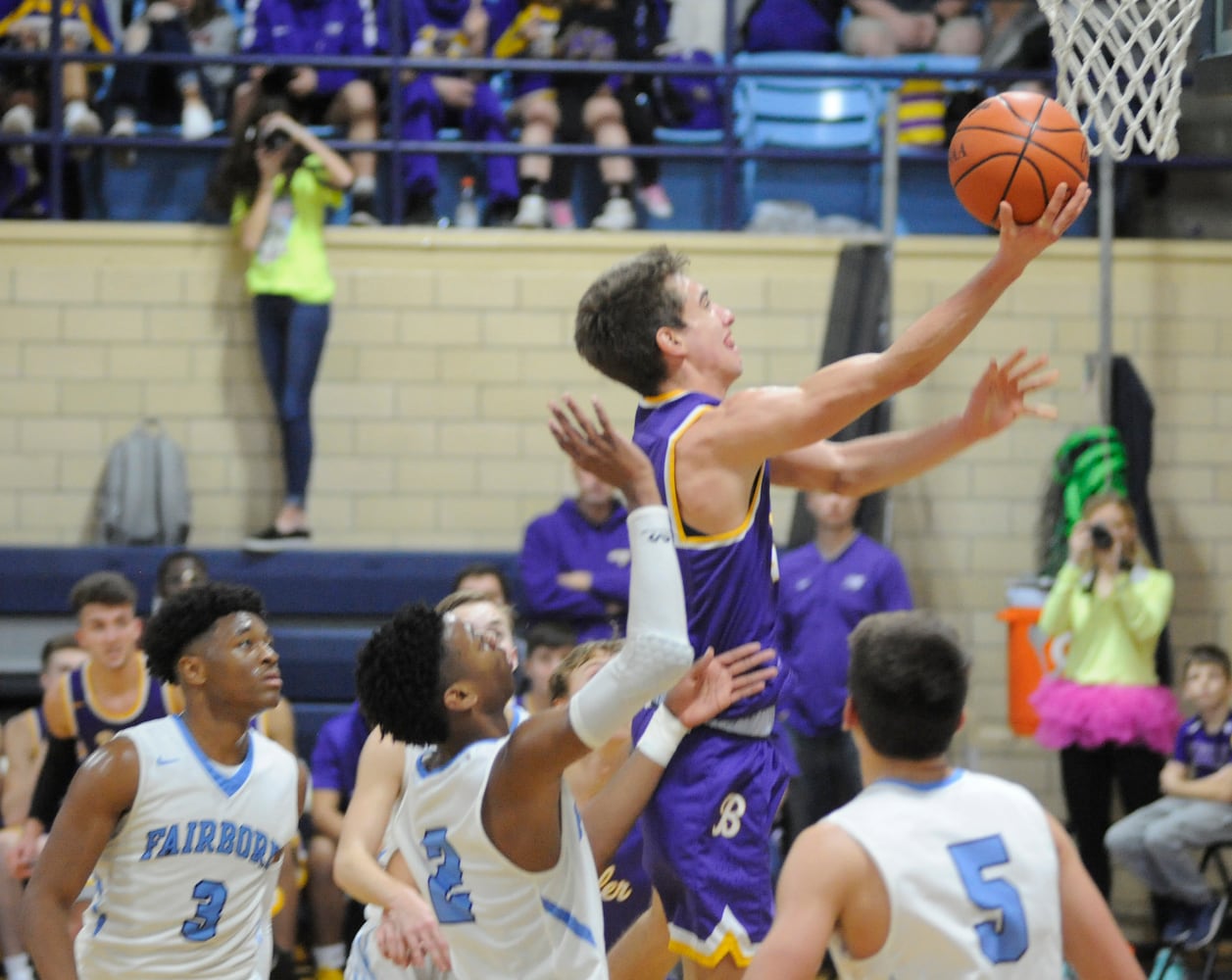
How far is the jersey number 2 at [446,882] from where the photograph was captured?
9.53 ft

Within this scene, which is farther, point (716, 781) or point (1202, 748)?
point (1202, 748)

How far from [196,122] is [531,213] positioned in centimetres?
172

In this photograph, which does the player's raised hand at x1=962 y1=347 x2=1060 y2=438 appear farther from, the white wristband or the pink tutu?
the pink tutu

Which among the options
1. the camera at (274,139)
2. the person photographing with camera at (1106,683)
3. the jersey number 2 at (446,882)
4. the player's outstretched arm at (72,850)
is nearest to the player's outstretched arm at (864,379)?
the jersey number 2 at (446,882)

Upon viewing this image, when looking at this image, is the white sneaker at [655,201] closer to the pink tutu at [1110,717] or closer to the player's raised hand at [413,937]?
the pink tutu at [1110,717]

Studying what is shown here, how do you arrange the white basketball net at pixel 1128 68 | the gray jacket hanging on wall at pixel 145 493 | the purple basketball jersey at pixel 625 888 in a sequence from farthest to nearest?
the gray jacket hanging on wall at pixel 145 493 < the white basketball net at pixel 1128 68 < the purple basketball jersey at pixel 625 888

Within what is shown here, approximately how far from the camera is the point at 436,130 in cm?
852

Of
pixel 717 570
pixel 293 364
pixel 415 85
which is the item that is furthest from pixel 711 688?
pixel 415 85

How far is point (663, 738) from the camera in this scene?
3.27m

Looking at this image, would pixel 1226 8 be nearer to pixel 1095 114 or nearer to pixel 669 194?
pixel 1095 114

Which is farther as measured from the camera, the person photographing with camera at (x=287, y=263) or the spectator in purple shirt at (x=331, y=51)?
the spectator in purple shirt at (x=331, y=51)

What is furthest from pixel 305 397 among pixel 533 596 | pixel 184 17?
pixel 184 17

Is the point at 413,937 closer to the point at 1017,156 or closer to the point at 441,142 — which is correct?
the point at 1017,156

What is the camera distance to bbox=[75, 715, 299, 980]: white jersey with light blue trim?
3.35m
